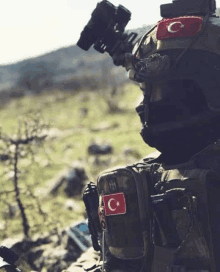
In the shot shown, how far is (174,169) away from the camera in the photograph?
3.67 m

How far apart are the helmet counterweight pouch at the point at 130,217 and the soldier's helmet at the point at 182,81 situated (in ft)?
1.01

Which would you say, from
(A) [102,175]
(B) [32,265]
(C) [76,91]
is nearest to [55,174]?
(B) [32,265]

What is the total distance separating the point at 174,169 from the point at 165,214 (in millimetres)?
437

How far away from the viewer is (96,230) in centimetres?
432

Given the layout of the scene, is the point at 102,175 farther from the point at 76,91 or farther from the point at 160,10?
the point at 76,91

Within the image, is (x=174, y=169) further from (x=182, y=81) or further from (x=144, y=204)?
(x=182, y=81)

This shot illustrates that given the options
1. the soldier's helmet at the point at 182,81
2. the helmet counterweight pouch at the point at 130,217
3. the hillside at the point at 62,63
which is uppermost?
the soldier's helmet at the point at 182,81

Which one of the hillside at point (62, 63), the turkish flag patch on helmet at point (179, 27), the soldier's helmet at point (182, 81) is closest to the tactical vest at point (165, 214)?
the soldier's helmet at point (182, 81)

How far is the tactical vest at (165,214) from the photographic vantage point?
341 cm

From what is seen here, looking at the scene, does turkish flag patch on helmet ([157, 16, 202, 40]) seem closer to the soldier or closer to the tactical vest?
the soldier

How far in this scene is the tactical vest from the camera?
3414mm

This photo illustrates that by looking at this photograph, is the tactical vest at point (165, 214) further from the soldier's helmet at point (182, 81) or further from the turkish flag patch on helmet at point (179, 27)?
the turkish flag patch on helmet at point (179, 27)

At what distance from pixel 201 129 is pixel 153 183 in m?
0.51

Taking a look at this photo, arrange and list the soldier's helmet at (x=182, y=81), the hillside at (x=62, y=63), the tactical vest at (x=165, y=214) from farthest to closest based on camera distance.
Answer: the hillside at (x=62, y=63) → the soldier's helmet at (x=182, y=81) → the tactical vest at (x=165, y=214)
